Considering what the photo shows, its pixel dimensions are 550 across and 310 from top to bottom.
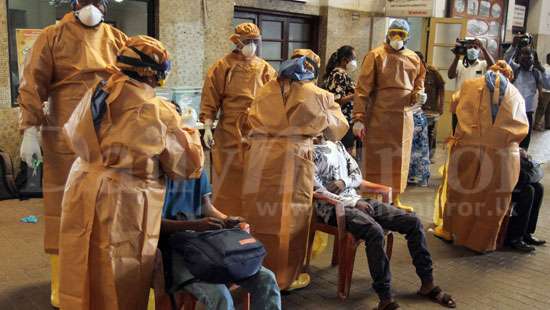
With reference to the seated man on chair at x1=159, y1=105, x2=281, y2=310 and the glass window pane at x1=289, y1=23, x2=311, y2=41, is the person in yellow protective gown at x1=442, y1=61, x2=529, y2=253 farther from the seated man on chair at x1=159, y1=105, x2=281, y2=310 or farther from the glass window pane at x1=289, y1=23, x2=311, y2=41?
the glass window pane at x1=289, y1=23, x2=311, y2=41

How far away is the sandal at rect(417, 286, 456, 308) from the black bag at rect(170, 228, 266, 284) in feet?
4.33

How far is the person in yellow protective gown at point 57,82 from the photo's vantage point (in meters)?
2.58

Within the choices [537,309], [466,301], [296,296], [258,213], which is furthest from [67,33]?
[537,309]

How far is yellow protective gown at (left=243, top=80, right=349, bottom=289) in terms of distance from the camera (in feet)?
9.16

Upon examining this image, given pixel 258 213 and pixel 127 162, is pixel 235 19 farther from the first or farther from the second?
pixel 127 162

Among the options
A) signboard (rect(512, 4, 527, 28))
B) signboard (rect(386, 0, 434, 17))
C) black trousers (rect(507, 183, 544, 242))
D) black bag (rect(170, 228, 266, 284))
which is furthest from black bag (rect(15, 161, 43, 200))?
signboard (rect(512, 4, 527, 28))

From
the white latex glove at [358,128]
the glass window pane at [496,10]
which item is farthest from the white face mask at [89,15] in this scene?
the glass window pane at [496,10]

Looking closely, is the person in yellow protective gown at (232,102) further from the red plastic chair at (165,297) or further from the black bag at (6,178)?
the black bag at (6,178)

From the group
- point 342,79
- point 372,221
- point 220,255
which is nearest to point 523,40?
point 342,79

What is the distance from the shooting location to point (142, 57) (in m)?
2.01

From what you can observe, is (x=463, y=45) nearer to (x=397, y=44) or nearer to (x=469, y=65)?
(x=469, y=65)

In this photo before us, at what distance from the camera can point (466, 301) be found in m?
3.04

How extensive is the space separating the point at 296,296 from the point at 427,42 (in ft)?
19.0

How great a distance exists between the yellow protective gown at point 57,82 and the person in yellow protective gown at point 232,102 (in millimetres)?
1038
